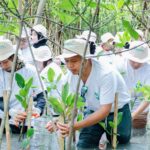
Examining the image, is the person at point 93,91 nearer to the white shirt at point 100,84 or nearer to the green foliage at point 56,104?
the white shirt at point 100,84

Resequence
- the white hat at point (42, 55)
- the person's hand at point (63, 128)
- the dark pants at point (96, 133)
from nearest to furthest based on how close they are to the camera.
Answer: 1. the person's hand at point (63, 128)
2. the dark pants at point (96, 133)
3. the white hat at point (42, 55)

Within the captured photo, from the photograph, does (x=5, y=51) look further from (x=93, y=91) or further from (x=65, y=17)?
(x=65, y=17)

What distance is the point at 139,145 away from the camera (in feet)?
16.0

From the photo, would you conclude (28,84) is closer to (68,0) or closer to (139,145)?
(68,0)

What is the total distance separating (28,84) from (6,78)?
1.76m

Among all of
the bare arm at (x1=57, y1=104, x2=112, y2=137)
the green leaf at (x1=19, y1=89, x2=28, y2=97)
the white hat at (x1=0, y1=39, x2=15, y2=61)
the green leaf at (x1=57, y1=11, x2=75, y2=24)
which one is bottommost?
the bare arm at (x1=57, y1=104, x2=112, y2=137)

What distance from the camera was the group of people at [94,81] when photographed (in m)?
3.55

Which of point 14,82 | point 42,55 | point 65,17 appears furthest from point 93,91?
point 42,55

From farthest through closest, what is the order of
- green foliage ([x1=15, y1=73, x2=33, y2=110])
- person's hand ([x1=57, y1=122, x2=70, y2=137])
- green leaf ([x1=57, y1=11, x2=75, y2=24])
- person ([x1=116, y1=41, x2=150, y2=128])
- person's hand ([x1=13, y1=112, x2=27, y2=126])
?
person ([x1=116, y1=41, x2=150, y2=128]) < person's hand ([x1=13, y1=112, x2=27, y2=126]) < person's hand ([x1=57, y1=122, x2=70, y2=137]) < green foliage ([x1=15, y1=73, x2=33, y2=110]) < green leaf ([x1=57, y1=11, x2=75, y2=24])

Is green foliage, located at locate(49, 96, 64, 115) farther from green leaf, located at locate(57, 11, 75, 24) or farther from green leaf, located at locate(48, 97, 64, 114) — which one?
green leaf, located at locate(57, 11, 75, 24)

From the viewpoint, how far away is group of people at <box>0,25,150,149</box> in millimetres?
3555

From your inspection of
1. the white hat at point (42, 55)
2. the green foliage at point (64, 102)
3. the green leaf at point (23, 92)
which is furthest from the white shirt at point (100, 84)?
the white hat at point (42, 55)

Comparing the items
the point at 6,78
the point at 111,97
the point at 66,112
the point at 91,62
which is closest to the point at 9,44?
the point at 6,78

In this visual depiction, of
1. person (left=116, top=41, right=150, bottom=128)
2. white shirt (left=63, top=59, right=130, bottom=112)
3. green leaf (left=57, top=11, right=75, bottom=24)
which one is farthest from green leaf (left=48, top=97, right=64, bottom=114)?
person (left=116, top=41, right=150, bottom=128)
